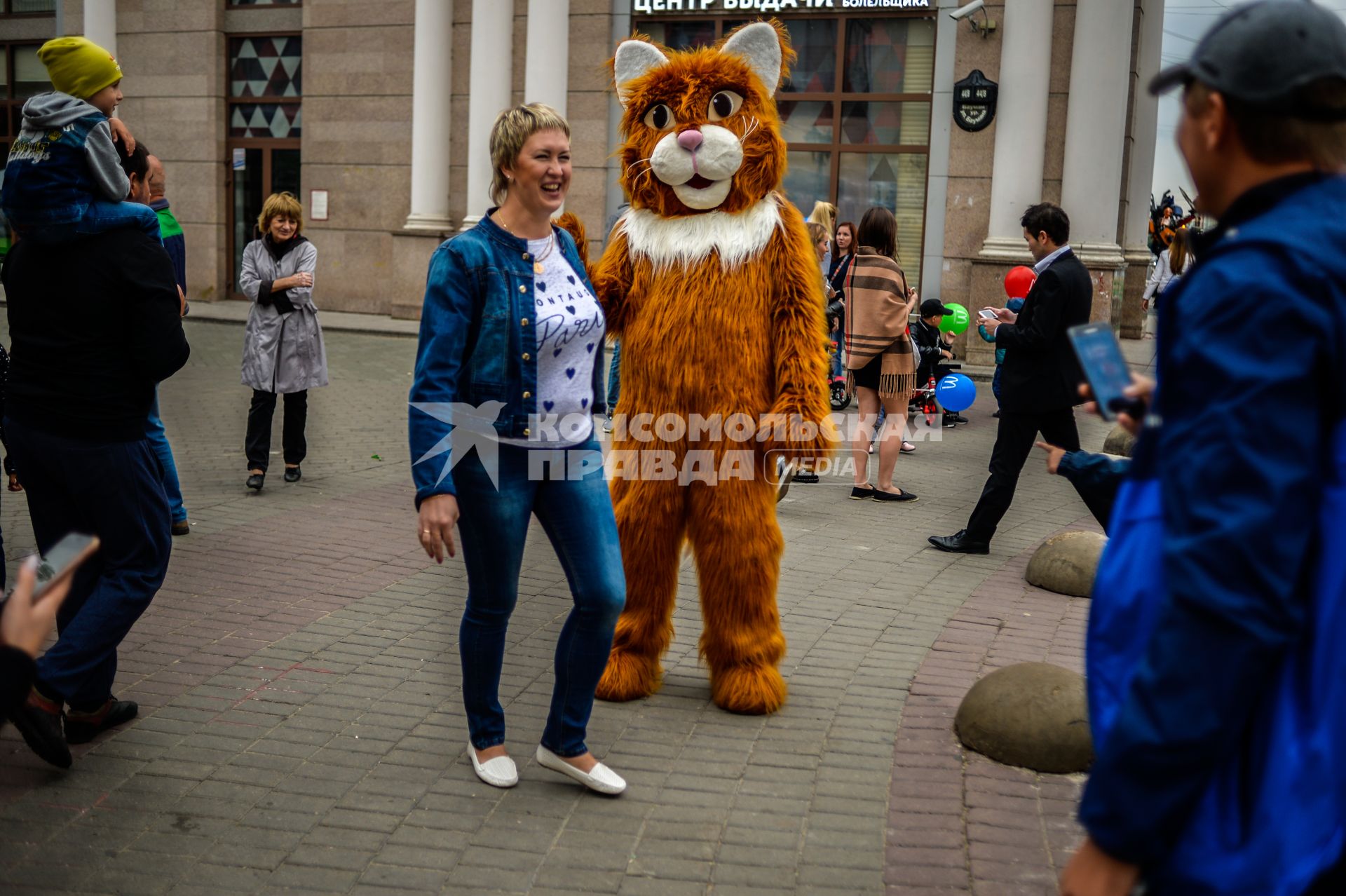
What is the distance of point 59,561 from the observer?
6.64 feet

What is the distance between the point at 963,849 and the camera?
3.70 meters

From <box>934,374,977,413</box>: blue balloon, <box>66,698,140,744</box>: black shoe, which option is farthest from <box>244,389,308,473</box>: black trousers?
<box>934,374,977,413</box>: blue balloon

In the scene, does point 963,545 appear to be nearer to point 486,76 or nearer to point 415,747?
point 415,747

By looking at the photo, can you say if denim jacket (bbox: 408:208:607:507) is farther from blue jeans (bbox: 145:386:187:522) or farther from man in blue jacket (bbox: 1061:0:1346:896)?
blue jeans (bbox: 145:386:187:522)

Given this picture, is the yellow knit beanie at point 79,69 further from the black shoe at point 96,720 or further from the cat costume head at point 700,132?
the black shoe at point 96,720

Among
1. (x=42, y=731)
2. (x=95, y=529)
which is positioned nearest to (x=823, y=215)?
(x=95, y=529)

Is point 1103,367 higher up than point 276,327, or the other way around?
point 1103,367

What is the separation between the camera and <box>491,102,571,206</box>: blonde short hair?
3.79 metres

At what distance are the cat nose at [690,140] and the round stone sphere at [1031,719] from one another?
82.3 inches

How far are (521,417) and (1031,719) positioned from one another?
1.95 m

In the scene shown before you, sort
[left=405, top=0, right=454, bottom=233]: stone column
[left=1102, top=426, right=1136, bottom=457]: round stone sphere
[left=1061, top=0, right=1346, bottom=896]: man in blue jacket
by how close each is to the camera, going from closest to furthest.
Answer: [left=1061, top=0, right=1346, bottom=896]: man in blue jacket, [left=1102, top=426, right=1136, bottom=457]: round stone sphere, [left=405, top=0, right=454, bottom=233]: stone column

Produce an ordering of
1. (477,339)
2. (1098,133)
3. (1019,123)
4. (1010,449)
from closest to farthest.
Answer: (477,339)
(1010,449)
(1098,133)
(1019,123)

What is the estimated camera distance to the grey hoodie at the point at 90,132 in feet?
12.9

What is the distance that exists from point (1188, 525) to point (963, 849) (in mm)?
2322
